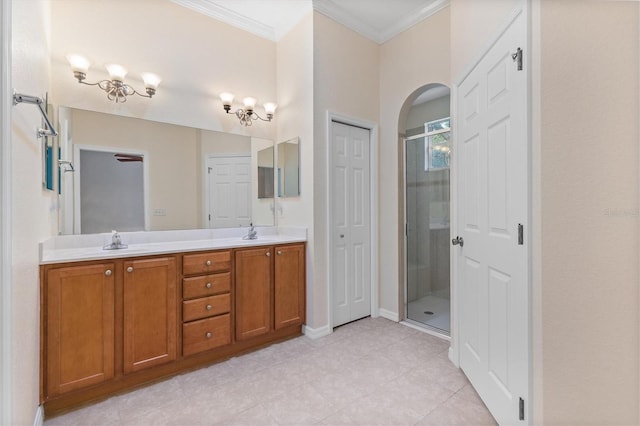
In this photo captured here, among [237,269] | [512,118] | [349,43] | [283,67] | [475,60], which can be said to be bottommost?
[237,269]

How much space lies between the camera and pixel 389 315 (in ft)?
10.1

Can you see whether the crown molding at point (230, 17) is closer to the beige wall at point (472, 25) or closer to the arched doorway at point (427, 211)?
the arched doorway at point (427, 211)

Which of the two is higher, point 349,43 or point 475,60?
point 349,43

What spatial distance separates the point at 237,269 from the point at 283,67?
2157 mm

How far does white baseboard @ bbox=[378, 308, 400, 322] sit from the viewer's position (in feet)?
9.90

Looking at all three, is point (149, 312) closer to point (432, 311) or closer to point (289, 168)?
point (289, 168)

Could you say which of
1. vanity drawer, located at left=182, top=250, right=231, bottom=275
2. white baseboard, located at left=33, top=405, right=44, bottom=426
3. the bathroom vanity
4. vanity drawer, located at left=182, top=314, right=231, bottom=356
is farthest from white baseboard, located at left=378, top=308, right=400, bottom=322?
white baseboard, located at left=33, top=405, right=44, bottom=426

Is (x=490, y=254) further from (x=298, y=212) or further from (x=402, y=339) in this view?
(x=298, y=212)

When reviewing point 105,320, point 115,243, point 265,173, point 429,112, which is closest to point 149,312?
point 105,320

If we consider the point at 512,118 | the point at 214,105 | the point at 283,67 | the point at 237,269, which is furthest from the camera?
the point at 283,67

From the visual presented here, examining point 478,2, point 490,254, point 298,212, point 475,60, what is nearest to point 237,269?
point 298,212

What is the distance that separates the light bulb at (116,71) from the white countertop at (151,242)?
1.20m

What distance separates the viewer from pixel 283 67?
307cm

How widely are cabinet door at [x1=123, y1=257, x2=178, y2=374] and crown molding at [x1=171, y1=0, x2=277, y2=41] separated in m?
2.30
